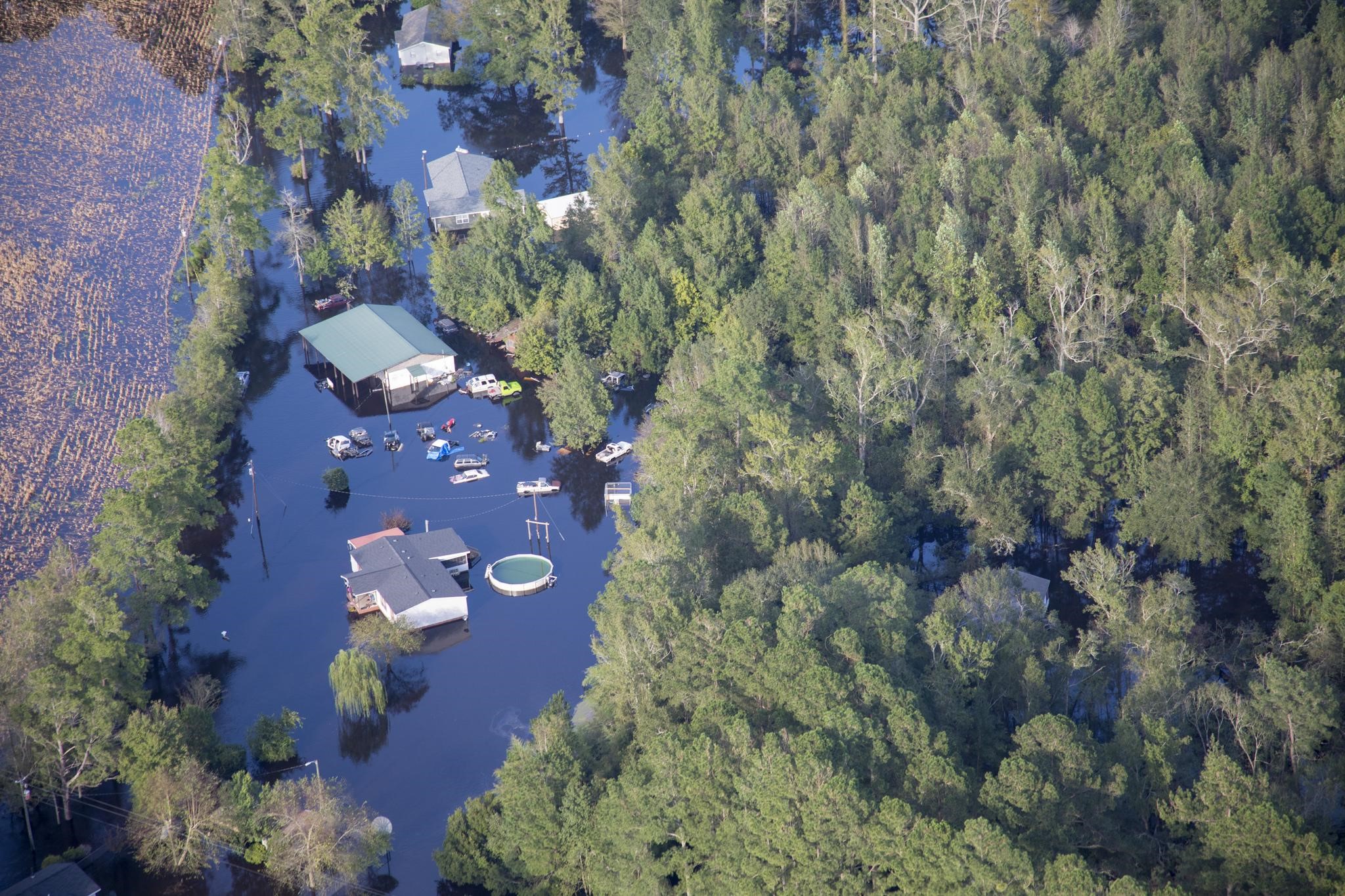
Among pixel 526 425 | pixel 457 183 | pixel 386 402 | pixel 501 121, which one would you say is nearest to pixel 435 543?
pixel 526 425

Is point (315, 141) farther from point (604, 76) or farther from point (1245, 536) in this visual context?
point (1245, 536)

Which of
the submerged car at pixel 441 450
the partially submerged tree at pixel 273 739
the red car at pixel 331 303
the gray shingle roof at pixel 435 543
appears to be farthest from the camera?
the red car at pixel 331 303

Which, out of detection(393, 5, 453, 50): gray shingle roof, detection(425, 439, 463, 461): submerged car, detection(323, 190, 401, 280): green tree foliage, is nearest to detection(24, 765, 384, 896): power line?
detection(425, 439, 463, 461): submerged car

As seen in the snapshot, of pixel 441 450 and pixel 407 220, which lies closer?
pixel 441 450

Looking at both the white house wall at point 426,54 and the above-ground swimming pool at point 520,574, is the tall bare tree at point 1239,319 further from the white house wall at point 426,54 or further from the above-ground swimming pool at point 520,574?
the white house wall at point 426,54

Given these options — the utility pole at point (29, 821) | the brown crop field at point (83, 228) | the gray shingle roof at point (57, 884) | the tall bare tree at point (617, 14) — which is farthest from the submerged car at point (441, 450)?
the tall bare tree at point (617, 14)

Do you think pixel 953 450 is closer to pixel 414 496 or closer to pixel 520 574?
pixel 520 574
